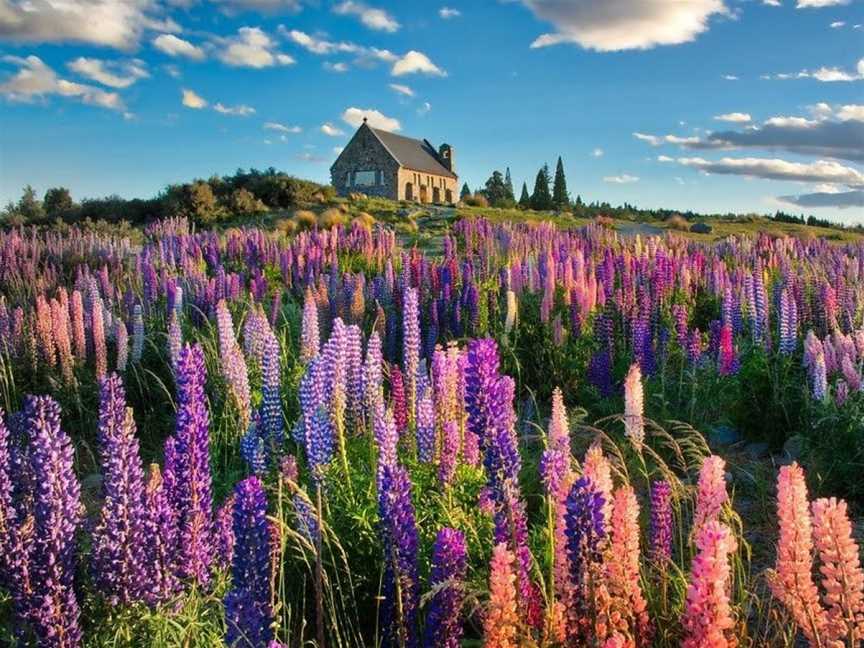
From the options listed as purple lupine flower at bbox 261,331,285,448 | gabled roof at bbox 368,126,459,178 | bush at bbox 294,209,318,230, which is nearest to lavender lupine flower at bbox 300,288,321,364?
purple lupine flower at bbox 261,331,285,448

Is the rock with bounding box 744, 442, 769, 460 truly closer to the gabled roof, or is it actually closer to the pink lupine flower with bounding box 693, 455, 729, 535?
the pink lupine flower with bounding box 693, 455, 729, 535

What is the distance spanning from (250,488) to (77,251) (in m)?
11.2

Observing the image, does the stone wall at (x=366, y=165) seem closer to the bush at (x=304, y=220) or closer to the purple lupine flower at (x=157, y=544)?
the bush at (x=304, y=220)

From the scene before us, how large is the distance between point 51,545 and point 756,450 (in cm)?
454

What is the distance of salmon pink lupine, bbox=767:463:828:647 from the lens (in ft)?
6.33

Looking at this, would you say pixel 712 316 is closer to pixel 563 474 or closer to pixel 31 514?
pixel 563 474

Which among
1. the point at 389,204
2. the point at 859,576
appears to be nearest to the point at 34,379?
the point at 859,576

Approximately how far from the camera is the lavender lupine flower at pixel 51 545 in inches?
94.7

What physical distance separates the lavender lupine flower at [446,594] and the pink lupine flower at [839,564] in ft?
3.00

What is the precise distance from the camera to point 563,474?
244 cm

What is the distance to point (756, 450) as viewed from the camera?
17.6 feet

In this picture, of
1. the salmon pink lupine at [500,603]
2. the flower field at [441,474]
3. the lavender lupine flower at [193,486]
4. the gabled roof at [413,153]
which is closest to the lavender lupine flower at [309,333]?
the flower field at [441,474]

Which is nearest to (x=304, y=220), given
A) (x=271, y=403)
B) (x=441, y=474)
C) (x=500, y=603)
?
(x=271, y=403)

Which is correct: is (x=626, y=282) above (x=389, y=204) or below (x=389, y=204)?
below
